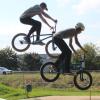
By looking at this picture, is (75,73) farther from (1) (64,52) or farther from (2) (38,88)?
(2) (38,88)

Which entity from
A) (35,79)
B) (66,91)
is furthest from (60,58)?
(35,79)

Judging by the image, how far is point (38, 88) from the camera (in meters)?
89.9

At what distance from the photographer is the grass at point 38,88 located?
269ft

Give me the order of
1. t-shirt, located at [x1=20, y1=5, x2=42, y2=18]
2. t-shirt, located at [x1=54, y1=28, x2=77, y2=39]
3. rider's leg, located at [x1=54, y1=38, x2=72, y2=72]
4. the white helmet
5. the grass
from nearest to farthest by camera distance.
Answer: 1. t-shirt, located at [x1=54, y1=28, x2=77, y2=39]
2. the white helmet
3. t-shirt, located at [x1=20, y1=5, x2=42, y2=18]
4. rider's leg, located at [x1=54, y1=38, x2=72, y2=72]
5. the grass

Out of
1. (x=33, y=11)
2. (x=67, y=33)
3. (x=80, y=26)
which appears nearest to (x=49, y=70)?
(x=67, y=33)

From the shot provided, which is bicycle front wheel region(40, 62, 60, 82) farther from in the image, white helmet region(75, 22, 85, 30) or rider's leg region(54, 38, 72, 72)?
white helmet region(75, 22, 85, 30)

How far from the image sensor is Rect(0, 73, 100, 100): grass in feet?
269

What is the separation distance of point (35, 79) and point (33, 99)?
1691 centimetres

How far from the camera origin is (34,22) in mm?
26312

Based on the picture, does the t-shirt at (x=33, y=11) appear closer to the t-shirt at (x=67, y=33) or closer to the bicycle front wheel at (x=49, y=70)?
the t-shirt at (x=67, y=33)

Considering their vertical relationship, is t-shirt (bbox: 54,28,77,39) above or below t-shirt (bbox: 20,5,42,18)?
below

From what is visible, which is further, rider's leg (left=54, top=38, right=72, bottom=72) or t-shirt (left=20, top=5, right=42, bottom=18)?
rider's leg (left=54, top=38, right=72, bottom=72)

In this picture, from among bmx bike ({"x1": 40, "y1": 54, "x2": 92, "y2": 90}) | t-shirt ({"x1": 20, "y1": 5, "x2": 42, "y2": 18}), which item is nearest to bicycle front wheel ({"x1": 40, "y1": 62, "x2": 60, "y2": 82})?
bmx bike ({"x1": 40, "y1": 54, "x2": 92, "y2": 90})

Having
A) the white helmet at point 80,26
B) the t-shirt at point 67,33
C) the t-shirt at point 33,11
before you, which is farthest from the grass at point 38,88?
the t-shirt at point 67,33
